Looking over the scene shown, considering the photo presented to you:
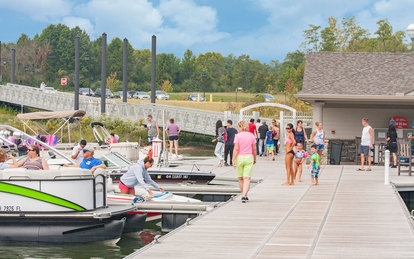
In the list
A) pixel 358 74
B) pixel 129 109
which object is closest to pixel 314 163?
pixel 358 74

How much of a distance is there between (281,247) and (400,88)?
21111mm

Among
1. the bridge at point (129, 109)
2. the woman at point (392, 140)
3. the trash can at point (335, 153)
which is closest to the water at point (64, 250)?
the woman at point (392, 140)

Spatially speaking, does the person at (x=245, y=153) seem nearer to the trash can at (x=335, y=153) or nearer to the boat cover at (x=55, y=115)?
the boat cover at (x=55, y=115)

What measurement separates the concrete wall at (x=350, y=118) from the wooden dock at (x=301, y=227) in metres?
10.7

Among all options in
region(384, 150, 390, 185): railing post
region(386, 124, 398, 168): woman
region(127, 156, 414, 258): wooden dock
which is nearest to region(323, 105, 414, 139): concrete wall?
region(386, 124, 398, 168): woman

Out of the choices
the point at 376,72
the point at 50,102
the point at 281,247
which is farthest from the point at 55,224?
the point at 50,102

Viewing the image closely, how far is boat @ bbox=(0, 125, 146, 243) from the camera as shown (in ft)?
51.1

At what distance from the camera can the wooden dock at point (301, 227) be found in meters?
11.9

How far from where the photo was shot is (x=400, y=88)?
32.0 metres

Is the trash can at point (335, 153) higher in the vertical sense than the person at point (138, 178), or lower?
higher

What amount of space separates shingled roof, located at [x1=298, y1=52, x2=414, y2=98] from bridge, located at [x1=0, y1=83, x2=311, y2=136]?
3.40 meters

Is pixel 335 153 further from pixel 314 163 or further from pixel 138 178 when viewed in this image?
pixel 138 178

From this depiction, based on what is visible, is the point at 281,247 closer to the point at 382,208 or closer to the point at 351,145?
the point at 382,208

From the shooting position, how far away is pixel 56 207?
15695 mm
